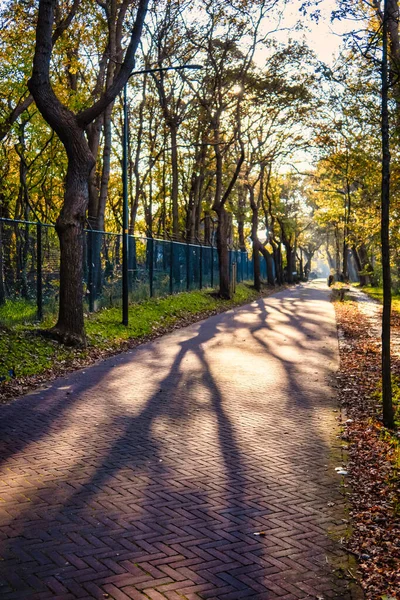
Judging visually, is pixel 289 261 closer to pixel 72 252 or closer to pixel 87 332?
pixel 87 332

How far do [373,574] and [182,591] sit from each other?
132 centimetres

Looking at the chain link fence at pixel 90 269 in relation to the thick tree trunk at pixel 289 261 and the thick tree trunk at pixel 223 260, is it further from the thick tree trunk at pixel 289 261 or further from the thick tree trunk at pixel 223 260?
the thick tree trunk at pixel 289 261

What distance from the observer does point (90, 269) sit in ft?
68.7

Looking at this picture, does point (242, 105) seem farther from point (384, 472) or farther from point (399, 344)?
point (384, 472)

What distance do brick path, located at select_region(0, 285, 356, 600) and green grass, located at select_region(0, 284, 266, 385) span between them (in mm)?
1049

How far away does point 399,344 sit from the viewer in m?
16.6

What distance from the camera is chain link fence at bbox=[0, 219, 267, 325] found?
53.7 ft

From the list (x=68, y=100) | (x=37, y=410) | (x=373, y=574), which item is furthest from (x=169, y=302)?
(x=373, y=574)

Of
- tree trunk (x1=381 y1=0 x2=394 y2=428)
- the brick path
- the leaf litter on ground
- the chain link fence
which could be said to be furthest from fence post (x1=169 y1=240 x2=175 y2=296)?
tree trunk (x1=381 y1=0 x2=394 y2=428)

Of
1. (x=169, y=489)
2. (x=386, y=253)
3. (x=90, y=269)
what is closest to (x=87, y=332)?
(x=90, y=269)

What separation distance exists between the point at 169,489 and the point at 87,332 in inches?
428

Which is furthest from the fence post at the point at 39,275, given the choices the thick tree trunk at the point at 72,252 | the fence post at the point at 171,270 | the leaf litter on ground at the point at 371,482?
the fence post at the point at 171,270

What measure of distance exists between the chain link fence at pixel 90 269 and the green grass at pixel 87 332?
0.99 feet

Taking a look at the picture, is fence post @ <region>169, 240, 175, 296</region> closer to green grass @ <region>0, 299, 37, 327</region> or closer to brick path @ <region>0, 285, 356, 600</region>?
green grass @ <region>0, 299, 37, 327</region>
